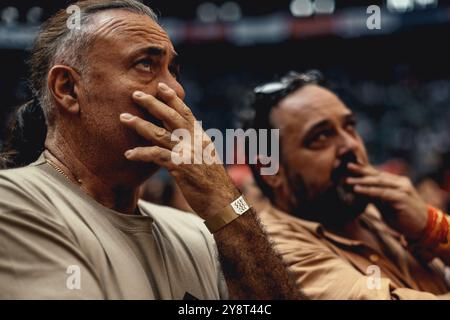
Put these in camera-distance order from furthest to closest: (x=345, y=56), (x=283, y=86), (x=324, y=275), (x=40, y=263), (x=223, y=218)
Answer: (x=345, y=56) < (x=283, y=86) < (x=324, y=275) < (x=223, y=218) < (x=40, y=263)

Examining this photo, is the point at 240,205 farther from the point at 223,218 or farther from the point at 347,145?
the point at 347,145

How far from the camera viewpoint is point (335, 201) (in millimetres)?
2080

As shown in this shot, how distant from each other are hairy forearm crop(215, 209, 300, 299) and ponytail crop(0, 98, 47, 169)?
613 mm

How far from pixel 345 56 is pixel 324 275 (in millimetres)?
14202

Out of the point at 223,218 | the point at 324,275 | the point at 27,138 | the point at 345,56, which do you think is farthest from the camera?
the point at 345,56

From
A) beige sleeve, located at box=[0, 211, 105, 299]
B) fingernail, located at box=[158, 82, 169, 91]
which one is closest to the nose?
fingernail, located at box=[158, 82, 169, 91]

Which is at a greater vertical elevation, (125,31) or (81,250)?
(125,31)

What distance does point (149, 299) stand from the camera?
1.22 m

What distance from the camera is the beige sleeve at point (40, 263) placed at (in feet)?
3.57

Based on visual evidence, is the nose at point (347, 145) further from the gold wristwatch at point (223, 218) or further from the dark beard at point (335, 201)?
the gold wristwatch at point (223, 218)

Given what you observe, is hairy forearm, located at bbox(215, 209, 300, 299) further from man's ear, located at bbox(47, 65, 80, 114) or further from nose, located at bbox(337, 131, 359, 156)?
nose, located at bbox(337, 131, 359, 156)

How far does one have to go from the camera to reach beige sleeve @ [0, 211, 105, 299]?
3.57ft

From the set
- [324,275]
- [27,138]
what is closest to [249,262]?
[324,275]

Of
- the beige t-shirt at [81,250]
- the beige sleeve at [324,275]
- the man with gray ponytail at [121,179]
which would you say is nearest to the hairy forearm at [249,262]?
the man with gray ponytail at [121,179]
